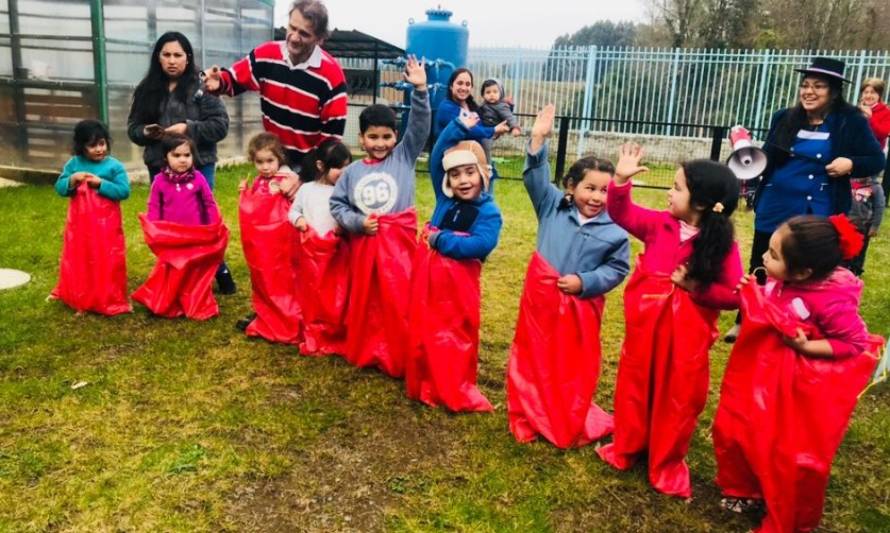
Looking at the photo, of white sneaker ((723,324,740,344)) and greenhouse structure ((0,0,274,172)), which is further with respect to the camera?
greenhouse structure ((0,0,274,172))

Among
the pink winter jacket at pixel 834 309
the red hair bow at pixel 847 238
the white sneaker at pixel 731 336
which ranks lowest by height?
the white sneaker at pixel 731 336

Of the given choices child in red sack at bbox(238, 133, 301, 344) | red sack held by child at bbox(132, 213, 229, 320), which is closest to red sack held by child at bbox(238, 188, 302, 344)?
child in red sack at bbox(238, 133, 301, 344)

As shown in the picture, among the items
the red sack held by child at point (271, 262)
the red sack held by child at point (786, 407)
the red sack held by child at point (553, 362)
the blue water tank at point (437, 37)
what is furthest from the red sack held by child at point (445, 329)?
the blue water tank at point (437, 37)

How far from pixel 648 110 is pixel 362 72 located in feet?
19.9

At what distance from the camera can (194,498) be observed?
2.72 metres

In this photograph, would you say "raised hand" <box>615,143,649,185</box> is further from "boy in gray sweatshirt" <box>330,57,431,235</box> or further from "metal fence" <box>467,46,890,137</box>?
"metal fence" <box>467,46,890,137</box>

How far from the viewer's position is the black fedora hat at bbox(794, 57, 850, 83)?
364 cm

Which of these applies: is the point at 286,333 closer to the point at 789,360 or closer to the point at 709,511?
the point at 709,511

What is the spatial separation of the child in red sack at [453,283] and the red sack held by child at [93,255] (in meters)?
2.24

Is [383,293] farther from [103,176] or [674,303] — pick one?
[103,176]

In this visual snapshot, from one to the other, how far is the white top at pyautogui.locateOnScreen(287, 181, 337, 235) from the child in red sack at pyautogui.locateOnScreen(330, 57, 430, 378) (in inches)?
7.2

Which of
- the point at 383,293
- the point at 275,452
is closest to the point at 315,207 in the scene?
the point at 383,293

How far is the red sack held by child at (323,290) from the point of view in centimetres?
393

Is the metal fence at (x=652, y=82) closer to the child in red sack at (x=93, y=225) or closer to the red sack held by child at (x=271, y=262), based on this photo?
the red sack held by child at (x=271, y=262)
